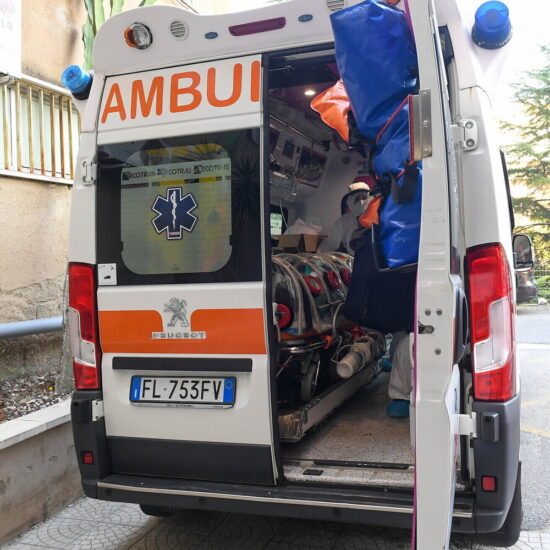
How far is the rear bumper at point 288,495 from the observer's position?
257 cm

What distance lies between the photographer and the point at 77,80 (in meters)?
3.35

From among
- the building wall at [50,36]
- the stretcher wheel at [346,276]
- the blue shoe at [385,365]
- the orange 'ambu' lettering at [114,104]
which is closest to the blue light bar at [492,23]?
the orange 'ambu' lettering at [114,104]

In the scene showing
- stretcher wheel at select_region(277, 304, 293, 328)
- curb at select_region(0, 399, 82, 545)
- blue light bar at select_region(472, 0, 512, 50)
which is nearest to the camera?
blue light bar at select_region(472, 0, 512, 50)

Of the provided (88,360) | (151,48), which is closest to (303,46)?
(151,48)

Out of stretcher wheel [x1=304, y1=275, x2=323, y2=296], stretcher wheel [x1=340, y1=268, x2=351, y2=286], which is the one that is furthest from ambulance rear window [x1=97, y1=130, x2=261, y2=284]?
stretcher wheel [x1=340, y1=268, x2=351, y2=286]

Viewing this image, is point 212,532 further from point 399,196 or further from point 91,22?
point 91,22

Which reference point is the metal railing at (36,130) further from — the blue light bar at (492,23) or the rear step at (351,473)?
the blue light bar at (492,23)

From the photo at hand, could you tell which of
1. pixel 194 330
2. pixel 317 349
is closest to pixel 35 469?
pixel 194 330

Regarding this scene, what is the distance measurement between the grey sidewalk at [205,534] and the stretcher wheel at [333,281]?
1.80 meters

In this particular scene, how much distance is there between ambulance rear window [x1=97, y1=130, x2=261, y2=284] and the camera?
302 centimetres

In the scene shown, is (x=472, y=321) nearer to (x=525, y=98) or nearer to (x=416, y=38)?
(x=416, y=38)

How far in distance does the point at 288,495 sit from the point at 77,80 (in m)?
2.38

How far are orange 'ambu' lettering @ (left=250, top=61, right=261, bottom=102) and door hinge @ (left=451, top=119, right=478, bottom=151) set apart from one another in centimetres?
94

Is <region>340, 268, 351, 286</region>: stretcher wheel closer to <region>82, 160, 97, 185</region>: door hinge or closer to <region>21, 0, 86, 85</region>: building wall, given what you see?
<region>82, 160, 97, 185</region>: door hinge
